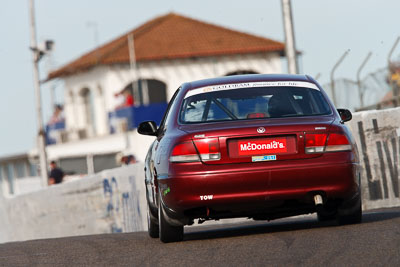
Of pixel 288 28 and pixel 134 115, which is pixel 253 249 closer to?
pixel 288 28

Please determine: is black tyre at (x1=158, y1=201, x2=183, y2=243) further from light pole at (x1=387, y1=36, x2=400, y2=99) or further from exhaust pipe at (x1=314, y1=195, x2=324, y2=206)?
light pole at (x1=387, y1=36, x2=400, y2=99)

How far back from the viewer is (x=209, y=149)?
9.14m

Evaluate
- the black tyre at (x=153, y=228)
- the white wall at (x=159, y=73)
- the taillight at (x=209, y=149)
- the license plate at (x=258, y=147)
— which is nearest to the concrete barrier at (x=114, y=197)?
the black tyre at (x=153, y=228)

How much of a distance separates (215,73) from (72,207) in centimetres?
3930

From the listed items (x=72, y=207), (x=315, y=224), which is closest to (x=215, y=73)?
(x=72, y=207)

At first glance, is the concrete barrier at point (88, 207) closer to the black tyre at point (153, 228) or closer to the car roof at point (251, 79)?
the black tyre at point (153, 228)

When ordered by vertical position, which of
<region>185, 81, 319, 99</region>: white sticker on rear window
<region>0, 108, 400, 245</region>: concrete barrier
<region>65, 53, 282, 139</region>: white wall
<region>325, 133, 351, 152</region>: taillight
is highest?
<region>65, 53, 282, 139</region>: white wall

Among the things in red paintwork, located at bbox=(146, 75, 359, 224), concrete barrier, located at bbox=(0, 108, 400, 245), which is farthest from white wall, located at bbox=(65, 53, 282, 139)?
red paintwork, located at bbox=(146, 75, 359, 224)

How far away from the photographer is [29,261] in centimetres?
916

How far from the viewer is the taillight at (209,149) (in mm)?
9125

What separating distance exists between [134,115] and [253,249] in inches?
1600

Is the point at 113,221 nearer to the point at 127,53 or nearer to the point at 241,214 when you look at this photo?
the point at 241,214

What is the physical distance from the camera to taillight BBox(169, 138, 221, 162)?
9133mm

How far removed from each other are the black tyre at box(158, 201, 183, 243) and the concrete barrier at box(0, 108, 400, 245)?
16.3 ft
